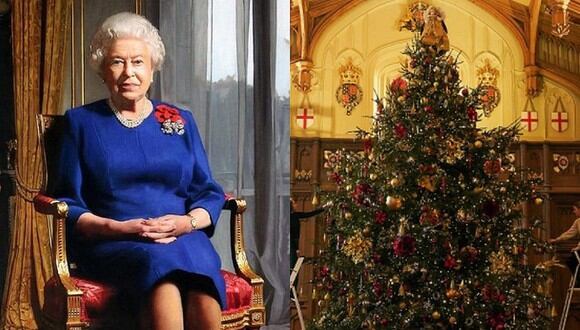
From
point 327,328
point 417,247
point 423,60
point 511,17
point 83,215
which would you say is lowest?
point 327,328

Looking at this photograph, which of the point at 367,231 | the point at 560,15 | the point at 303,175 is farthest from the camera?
the point at 303,175

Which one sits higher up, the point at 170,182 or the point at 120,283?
the point at 170,182

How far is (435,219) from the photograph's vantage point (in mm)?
6363

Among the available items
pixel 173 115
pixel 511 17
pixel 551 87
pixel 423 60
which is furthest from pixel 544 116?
pixel 173 115

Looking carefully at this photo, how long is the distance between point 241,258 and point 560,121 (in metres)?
9.57

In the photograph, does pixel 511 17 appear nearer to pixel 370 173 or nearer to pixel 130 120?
pixel 370 173

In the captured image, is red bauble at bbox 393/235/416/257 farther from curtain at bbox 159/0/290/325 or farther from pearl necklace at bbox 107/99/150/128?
pearl necklace at bbox 107/99/150/128

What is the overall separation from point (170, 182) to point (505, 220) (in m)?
3.84

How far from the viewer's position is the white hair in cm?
333

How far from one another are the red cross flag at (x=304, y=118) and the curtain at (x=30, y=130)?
312 inches

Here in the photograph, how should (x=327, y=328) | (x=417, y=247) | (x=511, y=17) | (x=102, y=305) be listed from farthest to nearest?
(x=511, y=17) < (x=327, y=328) < (x=417, y=247) < (x=102, y=305)

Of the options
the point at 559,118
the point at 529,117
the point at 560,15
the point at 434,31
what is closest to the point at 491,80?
the point at 529,117

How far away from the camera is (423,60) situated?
6.75 m

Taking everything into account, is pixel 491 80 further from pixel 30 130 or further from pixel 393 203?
pixel 30 130
